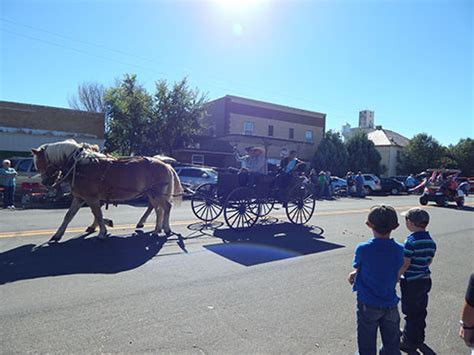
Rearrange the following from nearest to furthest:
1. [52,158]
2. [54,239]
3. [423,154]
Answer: [54,239]
[52,158]
[423,154]

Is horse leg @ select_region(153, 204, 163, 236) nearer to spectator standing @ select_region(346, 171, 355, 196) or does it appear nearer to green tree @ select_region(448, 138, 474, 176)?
spectator standing @ select_region(346, 171, 355, 196)

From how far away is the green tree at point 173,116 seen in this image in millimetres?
27312

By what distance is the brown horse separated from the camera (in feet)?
23.6

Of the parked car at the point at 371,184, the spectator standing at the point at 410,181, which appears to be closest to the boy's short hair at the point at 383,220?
the parked car at the point at 371,184

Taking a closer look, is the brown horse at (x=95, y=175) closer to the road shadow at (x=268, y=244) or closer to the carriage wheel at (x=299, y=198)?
the road shadow at (x=268, y=244)

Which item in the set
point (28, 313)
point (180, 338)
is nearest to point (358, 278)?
point (180, 338)

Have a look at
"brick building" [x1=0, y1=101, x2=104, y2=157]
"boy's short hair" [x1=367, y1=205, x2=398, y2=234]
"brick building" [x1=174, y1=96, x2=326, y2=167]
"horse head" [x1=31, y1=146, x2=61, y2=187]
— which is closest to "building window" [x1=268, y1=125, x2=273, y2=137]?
"brick building" [x1=174, y1=96, x2=326, y2=167]

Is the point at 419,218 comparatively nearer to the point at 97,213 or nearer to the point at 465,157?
the point at 97,213

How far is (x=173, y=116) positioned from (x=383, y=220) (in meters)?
25.8

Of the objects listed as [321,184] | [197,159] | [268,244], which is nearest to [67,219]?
[268,244]

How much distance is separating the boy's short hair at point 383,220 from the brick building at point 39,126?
2643 cm

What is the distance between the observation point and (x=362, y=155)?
134 feet

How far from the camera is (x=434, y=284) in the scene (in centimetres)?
563

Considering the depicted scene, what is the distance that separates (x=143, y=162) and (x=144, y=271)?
332 centimetres
